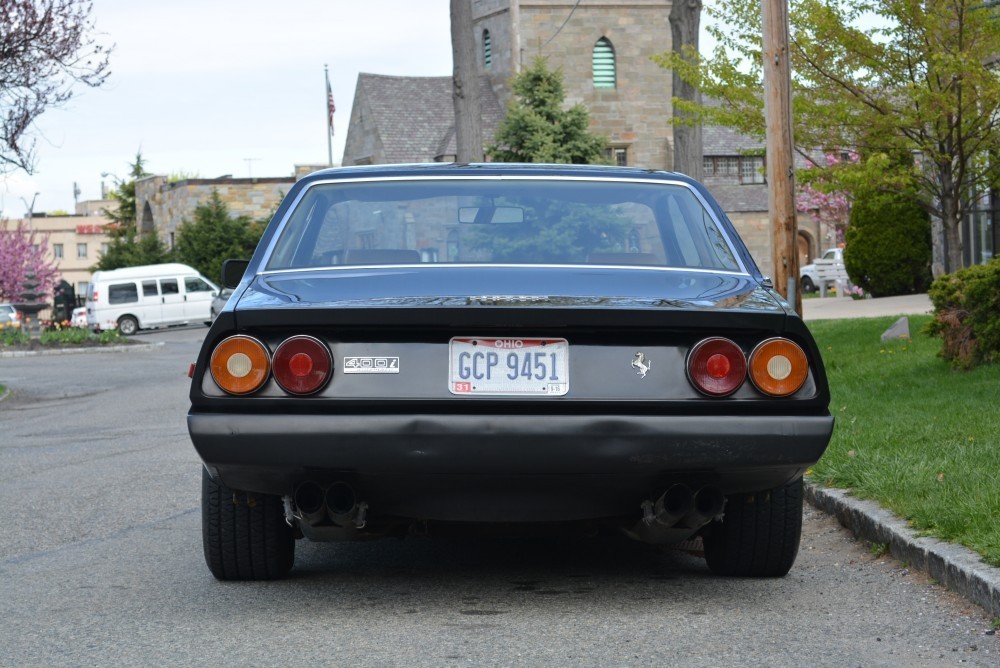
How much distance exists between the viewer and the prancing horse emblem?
4.27m

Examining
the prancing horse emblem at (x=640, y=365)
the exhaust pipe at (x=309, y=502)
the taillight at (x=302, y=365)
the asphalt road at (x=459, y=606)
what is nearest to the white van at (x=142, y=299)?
the asphalt road at (x=459, y=606)

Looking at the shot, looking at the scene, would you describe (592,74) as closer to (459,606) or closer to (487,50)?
(487,50)

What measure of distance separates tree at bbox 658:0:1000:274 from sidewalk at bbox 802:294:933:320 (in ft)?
19.9

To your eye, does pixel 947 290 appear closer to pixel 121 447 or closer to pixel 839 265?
pixel 121 447

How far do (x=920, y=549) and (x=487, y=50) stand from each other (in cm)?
5087

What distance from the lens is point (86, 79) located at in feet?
58.4

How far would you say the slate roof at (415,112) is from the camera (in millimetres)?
54062

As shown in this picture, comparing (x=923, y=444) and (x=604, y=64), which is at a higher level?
(x=604, y=64)

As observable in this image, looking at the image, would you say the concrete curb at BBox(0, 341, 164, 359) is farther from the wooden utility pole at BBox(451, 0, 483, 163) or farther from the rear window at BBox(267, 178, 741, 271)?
the rear window at BBox(267, 178, 741, 271)

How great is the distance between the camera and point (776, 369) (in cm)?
432

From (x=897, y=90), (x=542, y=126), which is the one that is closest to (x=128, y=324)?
(x=542, y=126)

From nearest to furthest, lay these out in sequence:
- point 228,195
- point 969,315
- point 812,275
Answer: point 969,315 < point 812,275 < point 228,195

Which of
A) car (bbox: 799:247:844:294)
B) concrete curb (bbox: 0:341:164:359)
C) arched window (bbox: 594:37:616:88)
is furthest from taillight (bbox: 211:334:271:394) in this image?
arched window (bbox: 594:37:616:88)

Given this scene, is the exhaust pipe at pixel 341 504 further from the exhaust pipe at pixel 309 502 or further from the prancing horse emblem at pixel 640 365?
the prancing horse emblem at pixel 640 365
